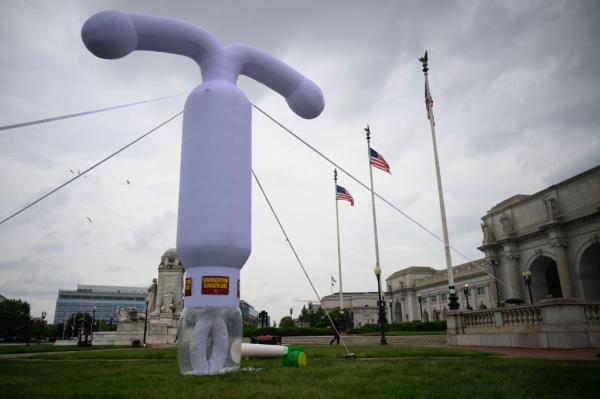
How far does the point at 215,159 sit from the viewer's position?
876 cm

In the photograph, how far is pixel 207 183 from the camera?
28.2ft

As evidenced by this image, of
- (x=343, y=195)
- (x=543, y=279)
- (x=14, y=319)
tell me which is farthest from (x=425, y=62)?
(x=14, y=319)

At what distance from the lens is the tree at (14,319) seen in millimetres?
74688

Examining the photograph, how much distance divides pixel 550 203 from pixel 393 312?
215ft

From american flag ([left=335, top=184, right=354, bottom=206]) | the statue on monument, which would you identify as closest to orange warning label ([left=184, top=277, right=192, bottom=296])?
american flag ([left=335, top=184, right=354, bottom=206])

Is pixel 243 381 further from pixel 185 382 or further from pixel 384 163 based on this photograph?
pixel 384 163

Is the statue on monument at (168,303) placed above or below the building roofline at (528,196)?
below

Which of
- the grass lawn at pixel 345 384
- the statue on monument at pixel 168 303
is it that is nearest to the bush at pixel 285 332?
the statue on monument at pixel 168 303

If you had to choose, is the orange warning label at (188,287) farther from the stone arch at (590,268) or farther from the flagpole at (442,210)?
the stone arch at (590,268)

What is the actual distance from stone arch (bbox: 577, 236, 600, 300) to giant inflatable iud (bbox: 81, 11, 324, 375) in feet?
126

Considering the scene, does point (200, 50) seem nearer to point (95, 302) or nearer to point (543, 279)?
point (543, 279)

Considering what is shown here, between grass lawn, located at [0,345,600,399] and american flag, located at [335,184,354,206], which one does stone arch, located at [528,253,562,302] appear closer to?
american flag, located at [335,184,354,206]

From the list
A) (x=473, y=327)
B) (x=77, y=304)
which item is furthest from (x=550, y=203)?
(x=77, y=304)

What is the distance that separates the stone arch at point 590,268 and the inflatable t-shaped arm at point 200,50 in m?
36.3
